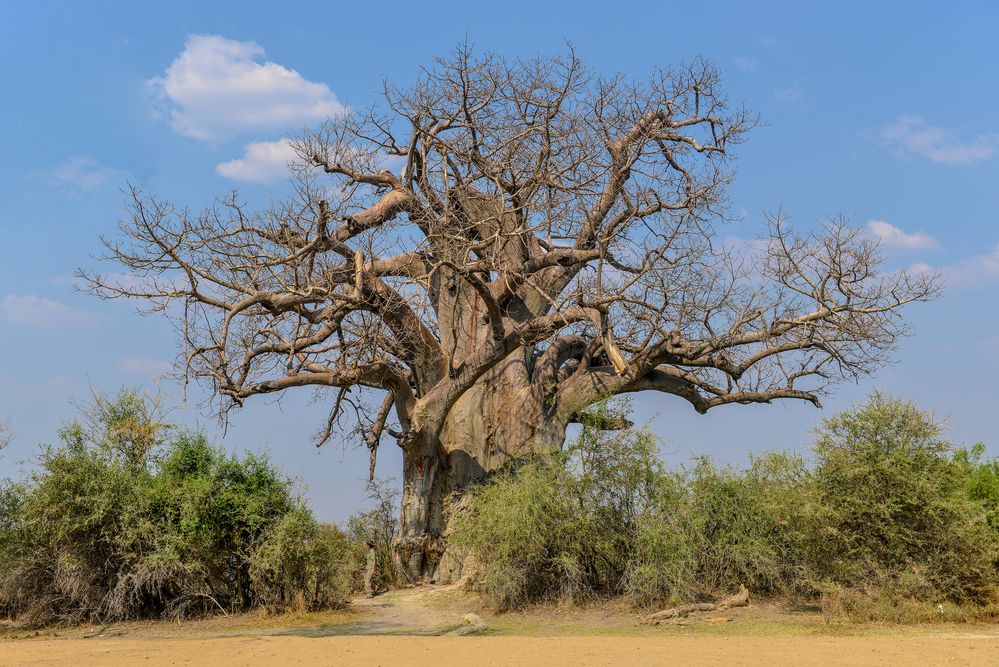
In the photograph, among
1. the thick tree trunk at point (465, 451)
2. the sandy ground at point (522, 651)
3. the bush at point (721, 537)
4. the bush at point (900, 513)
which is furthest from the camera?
the thick tree trunk at point (465, 451)

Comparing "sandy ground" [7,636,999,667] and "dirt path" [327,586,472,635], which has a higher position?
"dirt path" [327,586,472,635]

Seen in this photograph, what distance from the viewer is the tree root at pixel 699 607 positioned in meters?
12.2

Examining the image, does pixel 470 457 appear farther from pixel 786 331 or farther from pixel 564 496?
pixel 786 331

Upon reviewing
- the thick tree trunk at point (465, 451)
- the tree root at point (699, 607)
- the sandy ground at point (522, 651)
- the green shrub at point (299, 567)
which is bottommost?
the sandy ground at point (522, 651)

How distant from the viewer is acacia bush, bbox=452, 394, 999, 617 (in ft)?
39.0

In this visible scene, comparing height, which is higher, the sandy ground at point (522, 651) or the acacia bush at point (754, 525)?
the acacia bush at point (754, 525)

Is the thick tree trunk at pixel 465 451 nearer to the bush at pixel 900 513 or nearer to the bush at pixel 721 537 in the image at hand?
the bush at pixel 721 537

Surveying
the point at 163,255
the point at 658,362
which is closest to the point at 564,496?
the point at 658,362

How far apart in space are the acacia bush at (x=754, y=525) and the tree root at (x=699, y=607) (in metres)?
0.31

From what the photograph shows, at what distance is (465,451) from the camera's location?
1673 cm

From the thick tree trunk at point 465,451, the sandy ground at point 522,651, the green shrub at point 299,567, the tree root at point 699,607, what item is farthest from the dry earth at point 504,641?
the thick tree trunk at point 465,451

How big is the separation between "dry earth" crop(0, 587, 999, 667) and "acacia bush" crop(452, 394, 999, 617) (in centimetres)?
59

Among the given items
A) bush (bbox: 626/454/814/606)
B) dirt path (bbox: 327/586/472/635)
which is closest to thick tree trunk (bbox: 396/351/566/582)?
dirt path (bbox: 327/586/472/635)

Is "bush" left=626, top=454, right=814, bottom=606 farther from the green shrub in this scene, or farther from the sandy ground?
the green shrub
